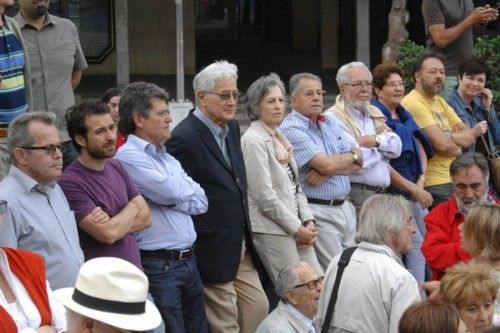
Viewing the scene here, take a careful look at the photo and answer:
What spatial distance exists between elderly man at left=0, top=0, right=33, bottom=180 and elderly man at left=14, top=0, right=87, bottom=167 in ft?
1.76

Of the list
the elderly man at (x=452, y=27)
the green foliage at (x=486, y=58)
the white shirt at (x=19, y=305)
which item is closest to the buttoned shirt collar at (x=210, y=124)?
the white shirt at (x=19, y=305)

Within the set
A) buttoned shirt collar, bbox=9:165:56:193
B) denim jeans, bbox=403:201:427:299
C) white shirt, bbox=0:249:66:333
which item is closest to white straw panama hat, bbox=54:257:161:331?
white shirt, bbox=0:249:66:333

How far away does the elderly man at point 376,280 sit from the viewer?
609cm

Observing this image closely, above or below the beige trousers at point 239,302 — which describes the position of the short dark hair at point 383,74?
above

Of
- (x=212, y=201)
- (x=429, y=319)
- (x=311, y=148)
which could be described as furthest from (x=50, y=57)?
(x=429, y=319)

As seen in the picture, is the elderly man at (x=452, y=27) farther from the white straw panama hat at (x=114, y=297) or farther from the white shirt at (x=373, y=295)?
the white straw panama hat at (x=114, y=297)

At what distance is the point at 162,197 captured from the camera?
6820mm

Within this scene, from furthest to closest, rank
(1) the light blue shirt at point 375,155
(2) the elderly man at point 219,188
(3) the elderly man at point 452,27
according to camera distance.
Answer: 1. (3) the elderly man at point 452,27
2. (1) the light blue shirt at point 375,155
3. (2) the elderly man at point 219,188

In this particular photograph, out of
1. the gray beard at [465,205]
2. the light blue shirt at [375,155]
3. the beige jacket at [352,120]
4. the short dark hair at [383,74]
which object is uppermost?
the short dark hair at [383,74]

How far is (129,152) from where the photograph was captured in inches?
272

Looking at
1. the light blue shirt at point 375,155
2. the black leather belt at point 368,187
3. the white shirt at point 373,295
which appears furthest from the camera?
the black leather belt at point 368,187

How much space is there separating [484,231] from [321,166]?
194 cm

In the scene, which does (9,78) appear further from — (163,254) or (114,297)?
(114,297)

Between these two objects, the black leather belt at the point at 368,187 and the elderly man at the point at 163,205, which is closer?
the elderly man at the point at 163,205
